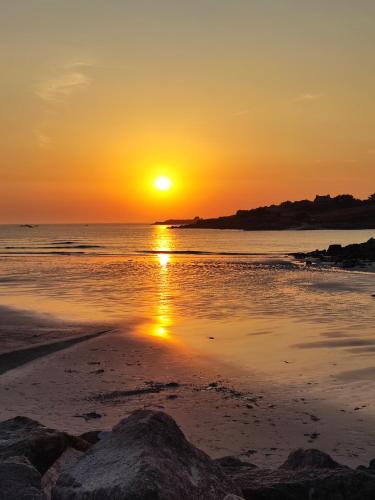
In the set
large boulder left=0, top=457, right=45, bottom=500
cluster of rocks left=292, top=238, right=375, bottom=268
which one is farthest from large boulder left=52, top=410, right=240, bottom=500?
cluster of rocks left=292, top=238, right=375, bottom=268

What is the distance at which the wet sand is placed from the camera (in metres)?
7.33

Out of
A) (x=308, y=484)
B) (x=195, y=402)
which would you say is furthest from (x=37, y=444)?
(x=195, y=402)

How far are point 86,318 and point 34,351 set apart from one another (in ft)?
17.0

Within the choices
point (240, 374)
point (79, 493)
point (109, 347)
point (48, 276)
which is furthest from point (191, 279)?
point (79, 493)

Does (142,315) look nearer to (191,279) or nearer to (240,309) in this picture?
(240,309)

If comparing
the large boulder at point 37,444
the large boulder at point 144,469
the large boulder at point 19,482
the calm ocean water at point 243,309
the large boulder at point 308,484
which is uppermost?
the large boulder at point 144,469

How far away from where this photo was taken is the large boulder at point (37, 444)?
17.9 ft

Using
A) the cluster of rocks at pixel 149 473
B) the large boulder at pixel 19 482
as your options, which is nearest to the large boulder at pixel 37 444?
the cluster of rocks at pixel 149 473

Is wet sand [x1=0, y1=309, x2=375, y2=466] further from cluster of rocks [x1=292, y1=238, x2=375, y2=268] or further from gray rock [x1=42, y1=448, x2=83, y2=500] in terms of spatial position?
cluster of rocks [x1=292, y1=238, x2=375, y2=268]

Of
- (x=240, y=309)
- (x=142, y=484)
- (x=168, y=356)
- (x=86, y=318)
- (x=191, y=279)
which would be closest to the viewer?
(x=142, y=484)

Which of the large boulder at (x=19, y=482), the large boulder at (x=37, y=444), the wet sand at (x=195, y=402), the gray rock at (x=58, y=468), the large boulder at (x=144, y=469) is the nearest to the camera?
the large boulder at (x=144, y=469)

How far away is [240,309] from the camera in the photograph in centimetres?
1953

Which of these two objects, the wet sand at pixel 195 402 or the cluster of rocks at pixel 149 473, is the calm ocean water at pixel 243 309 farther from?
the cluster of rocks at pixel 149 473

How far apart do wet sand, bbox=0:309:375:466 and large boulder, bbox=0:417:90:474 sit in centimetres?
164
